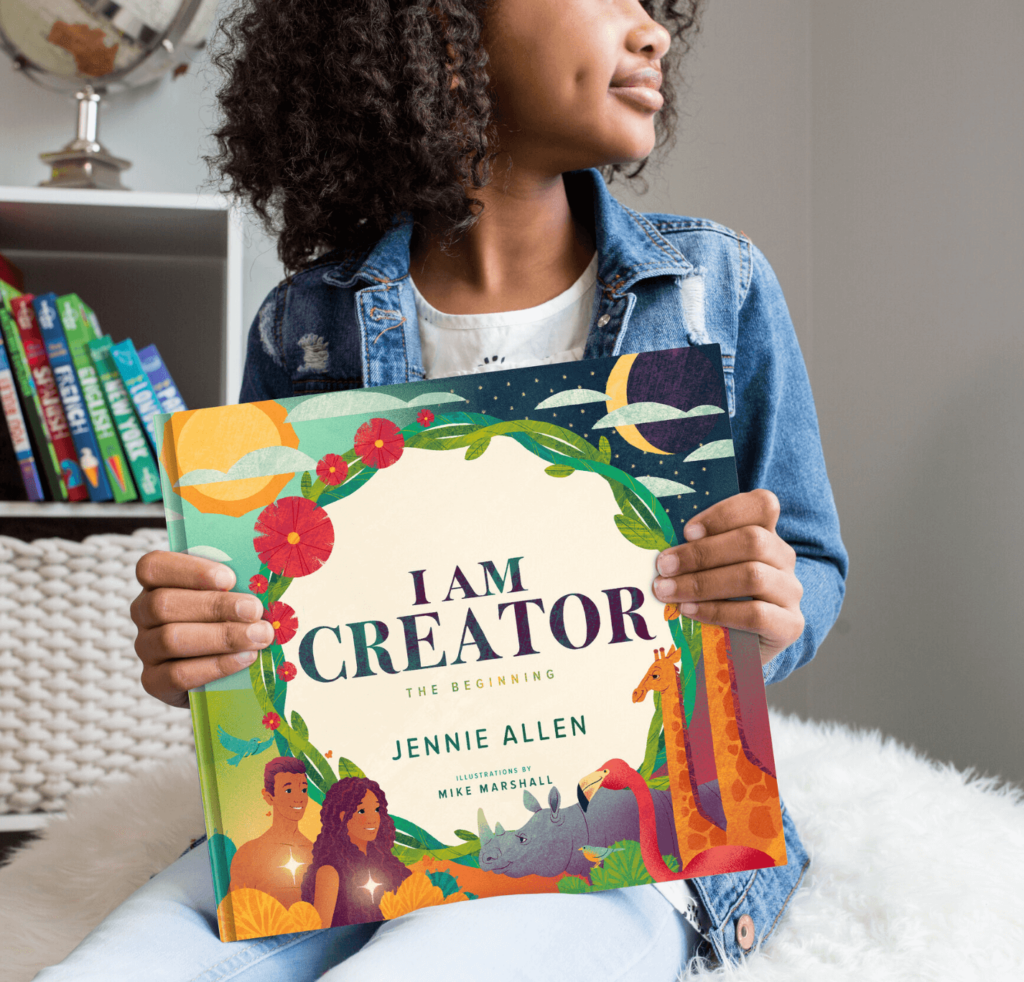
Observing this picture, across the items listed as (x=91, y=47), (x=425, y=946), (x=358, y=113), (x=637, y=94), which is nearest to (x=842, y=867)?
(x=425, y=946)

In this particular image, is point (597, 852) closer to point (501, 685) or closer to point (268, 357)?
point (501, 685)

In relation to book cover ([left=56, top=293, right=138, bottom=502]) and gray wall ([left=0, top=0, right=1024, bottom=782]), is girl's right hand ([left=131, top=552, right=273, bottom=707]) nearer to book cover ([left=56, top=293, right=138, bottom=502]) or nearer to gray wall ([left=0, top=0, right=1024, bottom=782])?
book cover ([left=56, top=293, right=138, bottom=502])

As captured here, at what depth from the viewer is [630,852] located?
0.52 meters

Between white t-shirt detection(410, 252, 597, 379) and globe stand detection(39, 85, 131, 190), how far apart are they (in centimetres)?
80

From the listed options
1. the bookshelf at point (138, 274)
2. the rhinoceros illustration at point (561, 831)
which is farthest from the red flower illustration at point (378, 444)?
Answer: the bookshelf at point (138, 274)

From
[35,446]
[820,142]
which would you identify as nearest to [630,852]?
[35,446]

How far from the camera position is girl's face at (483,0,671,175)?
672mm

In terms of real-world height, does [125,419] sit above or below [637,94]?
below

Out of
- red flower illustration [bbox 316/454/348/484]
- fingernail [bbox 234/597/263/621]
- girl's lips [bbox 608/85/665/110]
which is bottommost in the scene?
fingernail [bbox 234/597/263/621]

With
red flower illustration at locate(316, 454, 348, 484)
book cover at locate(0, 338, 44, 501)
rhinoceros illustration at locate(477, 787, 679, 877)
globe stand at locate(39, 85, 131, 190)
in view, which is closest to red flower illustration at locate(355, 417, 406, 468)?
red flower illustration at locate(316, 454, 348, 484)

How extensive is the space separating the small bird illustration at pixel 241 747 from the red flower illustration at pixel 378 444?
19 centimetres

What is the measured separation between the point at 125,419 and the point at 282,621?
2.50 feet

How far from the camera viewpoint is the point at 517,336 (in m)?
0.78

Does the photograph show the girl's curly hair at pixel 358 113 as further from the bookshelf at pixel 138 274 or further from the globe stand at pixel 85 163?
the globe stand at pixel 85 163
